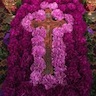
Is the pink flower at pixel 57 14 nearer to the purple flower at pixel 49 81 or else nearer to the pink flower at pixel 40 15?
the pink flower at pixel 40 15

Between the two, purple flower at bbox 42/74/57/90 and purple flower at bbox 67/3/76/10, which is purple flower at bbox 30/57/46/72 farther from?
purple flower at bbox 67/3/76/10

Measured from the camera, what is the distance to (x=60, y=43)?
4.63 meters

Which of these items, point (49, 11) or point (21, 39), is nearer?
point (21, 39)

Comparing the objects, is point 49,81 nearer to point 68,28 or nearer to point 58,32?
point 58,32

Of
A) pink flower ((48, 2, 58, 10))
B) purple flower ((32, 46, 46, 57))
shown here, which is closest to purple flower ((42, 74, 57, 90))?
purple flower ((32, 46, 46, 57))

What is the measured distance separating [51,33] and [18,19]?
0.83 meters

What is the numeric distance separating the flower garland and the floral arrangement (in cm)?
4

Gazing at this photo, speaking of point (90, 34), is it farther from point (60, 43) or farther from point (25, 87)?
point (25, 87)

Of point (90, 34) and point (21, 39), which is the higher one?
point (21, 39)

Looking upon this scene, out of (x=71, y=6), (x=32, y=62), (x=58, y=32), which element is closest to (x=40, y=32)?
(x=58, y=32)

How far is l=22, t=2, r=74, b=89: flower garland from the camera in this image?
4145mm

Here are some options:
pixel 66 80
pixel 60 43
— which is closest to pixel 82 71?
pixel 66 80

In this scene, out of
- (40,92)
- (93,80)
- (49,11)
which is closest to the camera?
(40,92)

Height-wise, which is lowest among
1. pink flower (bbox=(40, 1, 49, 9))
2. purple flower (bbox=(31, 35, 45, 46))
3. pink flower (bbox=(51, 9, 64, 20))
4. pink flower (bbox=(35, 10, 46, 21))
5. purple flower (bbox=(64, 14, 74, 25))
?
pink flower (bbox=(40, 1, 49, 9))
